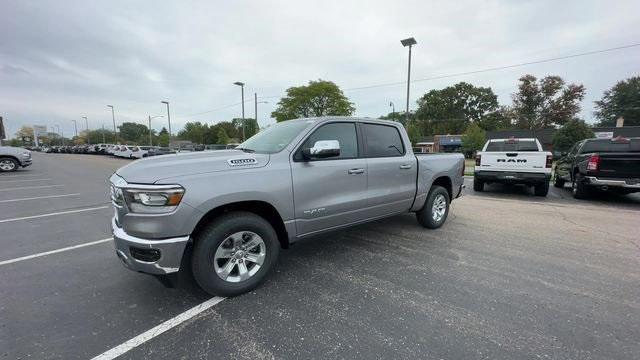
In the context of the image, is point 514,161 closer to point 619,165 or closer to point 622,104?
point 619,165

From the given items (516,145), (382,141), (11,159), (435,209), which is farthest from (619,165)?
(11,159)

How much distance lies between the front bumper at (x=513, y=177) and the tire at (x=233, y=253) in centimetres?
826

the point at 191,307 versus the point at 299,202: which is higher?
the point at 299,202

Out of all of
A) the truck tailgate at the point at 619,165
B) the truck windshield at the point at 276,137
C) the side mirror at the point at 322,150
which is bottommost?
the truck tailgate at the point at 619,165

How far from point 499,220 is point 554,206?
8.75ft

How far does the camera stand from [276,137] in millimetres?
3932

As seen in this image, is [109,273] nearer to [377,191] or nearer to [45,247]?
[45,247]

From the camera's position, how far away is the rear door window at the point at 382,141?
4.24m

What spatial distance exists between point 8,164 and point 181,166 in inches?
801

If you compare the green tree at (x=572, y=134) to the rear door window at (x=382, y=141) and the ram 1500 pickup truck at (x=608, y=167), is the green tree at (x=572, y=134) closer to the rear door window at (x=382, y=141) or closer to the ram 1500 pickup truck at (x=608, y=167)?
the ram 1500 pickup truck at (x=608, y=167)

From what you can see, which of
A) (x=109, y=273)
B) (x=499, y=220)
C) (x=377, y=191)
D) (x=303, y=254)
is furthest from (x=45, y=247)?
(x=499, y=220)

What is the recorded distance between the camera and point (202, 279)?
2.84 metres

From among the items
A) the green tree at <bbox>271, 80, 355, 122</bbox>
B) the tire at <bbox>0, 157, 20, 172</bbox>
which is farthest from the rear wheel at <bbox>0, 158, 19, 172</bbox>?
the green tree at <bbox>271, 80, 355, 122</bbox>

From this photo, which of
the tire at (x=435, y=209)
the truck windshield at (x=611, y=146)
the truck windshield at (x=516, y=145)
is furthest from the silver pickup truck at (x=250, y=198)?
the truck windshield at (x=611, y=146)
